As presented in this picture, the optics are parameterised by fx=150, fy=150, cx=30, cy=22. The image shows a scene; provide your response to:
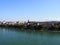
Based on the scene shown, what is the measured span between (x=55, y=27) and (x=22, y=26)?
22.9 feet

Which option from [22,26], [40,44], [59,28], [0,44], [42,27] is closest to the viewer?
[0,44]

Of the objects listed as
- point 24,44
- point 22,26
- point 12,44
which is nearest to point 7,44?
point 12,44

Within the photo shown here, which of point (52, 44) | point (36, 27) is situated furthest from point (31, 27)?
point (52, 44)

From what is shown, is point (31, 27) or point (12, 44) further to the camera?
point (31, 27)

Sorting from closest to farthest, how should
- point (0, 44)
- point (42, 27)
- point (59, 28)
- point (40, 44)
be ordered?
point (0, 44)
point (40, 44)
point (59, 28)
point (42, 27)

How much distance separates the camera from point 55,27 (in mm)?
20672

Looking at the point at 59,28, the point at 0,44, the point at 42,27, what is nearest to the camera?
the point at 0,44

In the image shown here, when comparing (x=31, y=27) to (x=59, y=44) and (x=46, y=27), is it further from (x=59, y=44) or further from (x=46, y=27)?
(x=59, y=44)

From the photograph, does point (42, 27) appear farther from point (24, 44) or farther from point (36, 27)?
point (24, 44)

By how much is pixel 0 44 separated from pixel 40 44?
2.35 m

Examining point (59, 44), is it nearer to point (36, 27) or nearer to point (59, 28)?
point (59, 28)

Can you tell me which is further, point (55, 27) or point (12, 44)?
point (55, 27)

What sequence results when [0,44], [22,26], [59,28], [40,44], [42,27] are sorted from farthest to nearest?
1. [22,26]
2. [42,27]
3. [59,28]
4. [40,44]
5. [0,44]

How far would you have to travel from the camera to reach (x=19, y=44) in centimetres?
862
